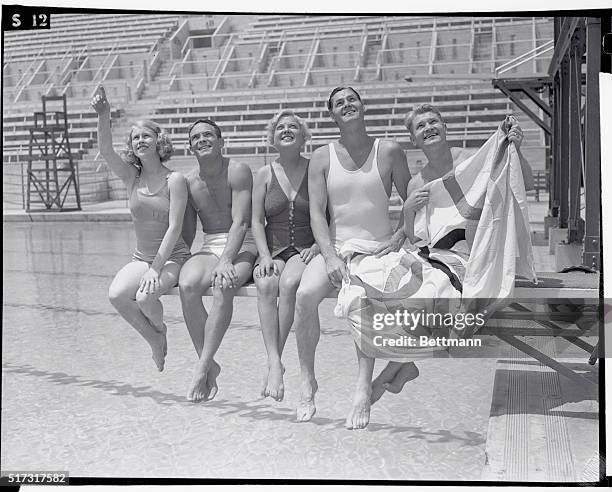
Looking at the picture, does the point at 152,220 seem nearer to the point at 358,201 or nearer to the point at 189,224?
the point at 189,224

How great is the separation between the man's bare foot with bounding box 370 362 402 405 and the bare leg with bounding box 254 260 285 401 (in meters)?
0.26

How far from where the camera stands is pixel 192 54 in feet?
11.6

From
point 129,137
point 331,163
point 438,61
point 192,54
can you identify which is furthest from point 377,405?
point 192,54

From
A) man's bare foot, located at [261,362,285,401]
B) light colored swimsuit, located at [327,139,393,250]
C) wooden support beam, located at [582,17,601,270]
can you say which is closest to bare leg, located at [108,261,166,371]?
man's bare foot, located at [261,362,285,401]

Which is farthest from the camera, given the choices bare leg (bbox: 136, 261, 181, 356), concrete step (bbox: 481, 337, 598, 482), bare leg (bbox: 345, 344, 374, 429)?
bare leg (bbox: 136, 261, 181, 356)

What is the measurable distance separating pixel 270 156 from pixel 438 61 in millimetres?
1001

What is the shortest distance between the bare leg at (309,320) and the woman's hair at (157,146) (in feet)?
1.74

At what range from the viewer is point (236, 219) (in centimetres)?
224

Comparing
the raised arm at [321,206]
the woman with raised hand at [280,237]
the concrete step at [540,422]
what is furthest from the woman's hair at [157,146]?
the concrete step at [540,422]

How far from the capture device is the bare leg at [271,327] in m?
2.23

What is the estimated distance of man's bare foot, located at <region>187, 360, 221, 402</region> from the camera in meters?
2.26

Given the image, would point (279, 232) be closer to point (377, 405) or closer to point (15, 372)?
point (377, 405)

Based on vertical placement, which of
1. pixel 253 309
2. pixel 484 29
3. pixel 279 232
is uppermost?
pixel 484 29

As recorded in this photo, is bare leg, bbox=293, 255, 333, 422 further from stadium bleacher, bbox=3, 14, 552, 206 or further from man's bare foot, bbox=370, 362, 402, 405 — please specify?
stadium bleacher, bbox=3, 14, 552, 206
